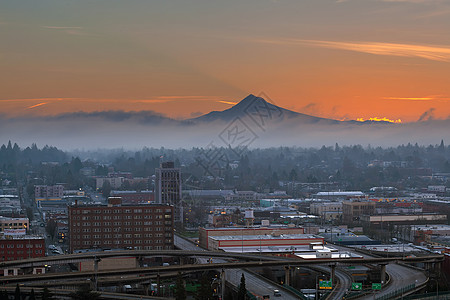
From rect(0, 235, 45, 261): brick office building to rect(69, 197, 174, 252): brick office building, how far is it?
3.24 m

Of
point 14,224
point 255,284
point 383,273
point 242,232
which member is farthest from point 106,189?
point 383,273

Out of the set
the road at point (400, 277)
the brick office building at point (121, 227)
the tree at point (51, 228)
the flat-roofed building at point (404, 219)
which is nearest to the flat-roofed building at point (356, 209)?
the flat-roofed building at point (404, 219)

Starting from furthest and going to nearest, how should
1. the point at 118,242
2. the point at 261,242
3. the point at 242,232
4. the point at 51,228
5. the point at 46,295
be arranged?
1. the point at 51,228
2. the point at 242,232
3. the point at 118,242
4. the point at 261,242
5. the point at 46,295

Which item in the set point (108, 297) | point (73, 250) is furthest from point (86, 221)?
point (108, 297)

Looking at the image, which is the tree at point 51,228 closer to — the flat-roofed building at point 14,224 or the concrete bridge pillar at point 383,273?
the flat-roofed building at point 14,224

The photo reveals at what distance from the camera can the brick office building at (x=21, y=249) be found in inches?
1372

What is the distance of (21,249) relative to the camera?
3497 centimetres

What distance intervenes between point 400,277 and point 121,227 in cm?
1320

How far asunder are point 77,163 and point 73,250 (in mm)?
68002

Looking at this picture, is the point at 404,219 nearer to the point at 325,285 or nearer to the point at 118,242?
the point at 118,242

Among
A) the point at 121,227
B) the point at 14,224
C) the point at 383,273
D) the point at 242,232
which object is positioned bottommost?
the point at 383,273

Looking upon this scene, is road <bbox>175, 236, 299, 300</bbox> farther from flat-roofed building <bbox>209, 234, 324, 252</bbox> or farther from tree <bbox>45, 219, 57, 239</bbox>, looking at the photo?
tree <bbox>45, 219, 57, 239</bbox>

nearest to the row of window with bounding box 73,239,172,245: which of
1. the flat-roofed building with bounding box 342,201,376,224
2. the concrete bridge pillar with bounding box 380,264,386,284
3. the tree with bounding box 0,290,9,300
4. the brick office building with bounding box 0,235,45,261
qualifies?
the brick office building with bounding box 0,235,45,261

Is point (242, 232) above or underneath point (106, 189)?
underneath
